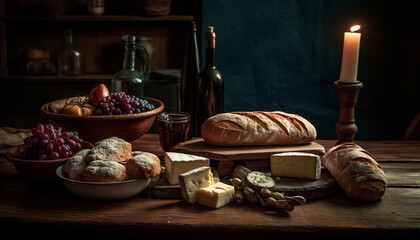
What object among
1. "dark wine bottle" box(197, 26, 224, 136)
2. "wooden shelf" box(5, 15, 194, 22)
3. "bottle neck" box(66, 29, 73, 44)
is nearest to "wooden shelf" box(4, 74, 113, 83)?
"bottle neck" box(66, 29, 73, 44)

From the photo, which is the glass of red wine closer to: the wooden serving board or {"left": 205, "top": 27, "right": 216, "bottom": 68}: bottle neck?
{"left": 205, "top": 27, "right": 216, "bottom": 68}: bottle neck

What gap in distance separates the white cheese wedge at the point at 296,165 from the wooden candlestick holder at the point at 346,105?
33 cm

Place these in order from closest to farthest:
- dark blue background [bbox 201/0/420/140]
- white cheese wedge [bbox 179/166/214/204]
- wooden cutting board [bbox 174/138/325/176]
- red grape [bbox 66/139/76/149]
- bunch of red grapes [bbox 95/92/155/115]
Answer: white cheese wedge [bbox 179/166/214/204] < red grape [bbox 66/139/76/149] < wooden cutting board [bbox 174/138/325/176] < bunch of red grapes [bbox 95/92/155/115] < dark blue background [bbox 201/0/420/140]

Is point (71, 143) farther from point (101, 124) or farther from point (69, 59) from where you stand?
point (69, 59)

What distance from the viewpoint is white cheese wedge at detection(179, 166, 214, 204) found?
1.12m

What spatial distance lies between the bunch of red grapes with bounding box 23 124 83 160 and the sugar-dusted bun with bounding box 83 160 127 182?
0.14 m

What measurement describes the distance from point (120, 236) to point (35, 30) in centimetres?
311

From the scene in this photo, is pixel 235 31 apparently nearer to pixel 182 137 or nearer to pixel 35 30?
pixel 35 30

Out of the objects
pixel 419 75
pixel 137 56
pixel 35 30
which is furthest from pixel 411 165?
pixel 35 30

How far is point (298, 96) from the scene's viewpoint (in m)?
3.37

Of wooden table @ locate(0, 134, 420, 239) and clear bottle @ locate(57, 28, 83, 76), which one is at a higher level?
clear bottle @ locate(57, 28, 83, 76)

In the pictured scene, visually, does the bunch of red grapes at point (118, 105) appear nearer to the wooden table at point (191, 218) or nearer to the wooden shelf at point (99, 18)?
the wooden table at point (191, 218)

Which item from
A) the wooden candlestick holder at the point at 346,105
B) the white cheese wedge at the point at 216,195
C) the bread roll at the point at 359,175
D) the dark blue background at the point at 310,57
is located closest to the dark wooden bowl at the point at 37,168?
the white cheese wedge at the point at 216,195

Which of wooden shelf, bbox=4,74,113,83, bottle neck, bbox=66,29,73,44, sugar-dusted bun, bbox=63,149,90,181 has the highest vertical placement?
bottle neck, bbox=66,29,73,44
